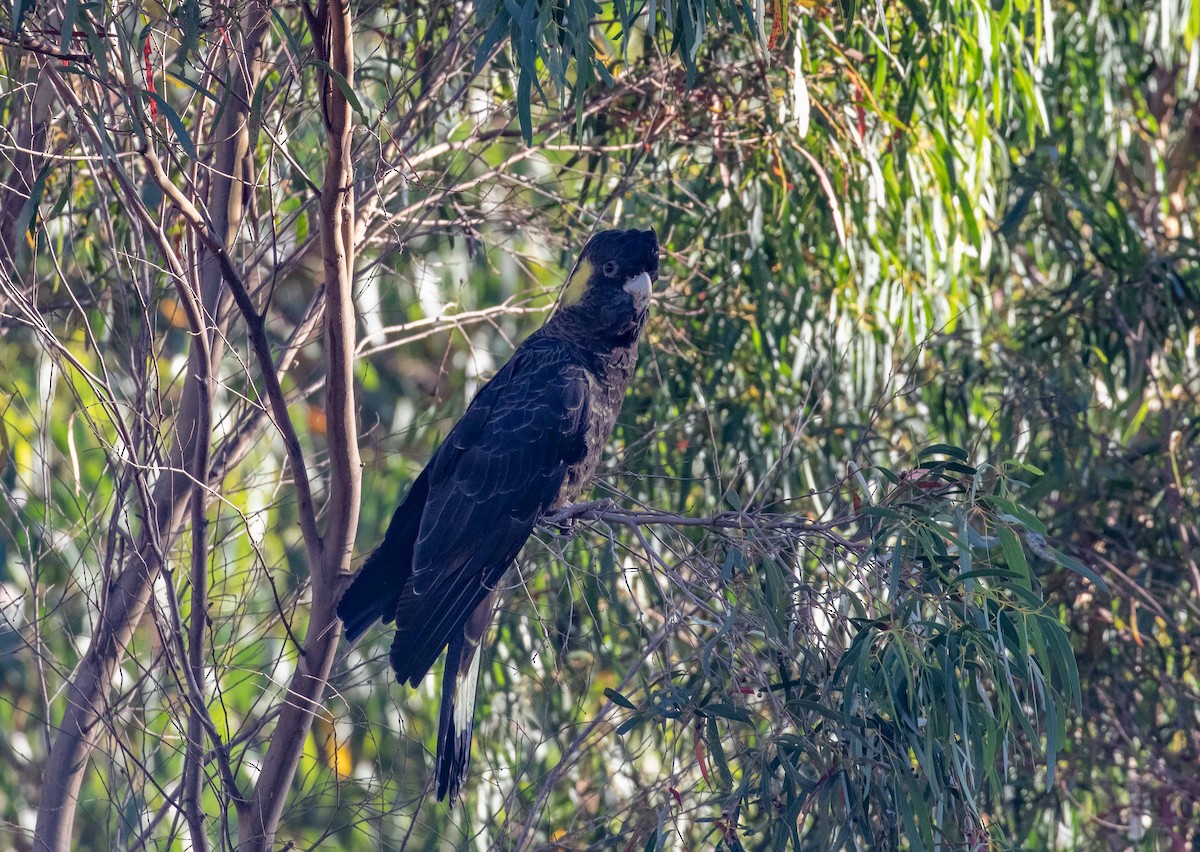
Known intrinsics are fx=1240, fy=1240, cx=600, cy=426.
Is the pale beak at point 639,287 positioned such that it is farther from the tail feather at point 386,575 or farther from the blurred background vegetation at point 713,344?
the tail feather at point 386,575

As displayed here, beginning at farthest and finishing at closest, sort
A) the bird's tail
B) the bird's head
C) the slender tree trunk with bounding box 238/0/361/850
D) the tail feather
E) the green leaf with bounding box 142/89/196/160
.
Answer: the bird's head
the bird's tail
the tail feather
the slender tree trunk with bounding box 238/0/361/850
the green leaf with bounding box 142/89/196/160

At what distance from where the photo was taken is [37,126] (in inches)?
84.4

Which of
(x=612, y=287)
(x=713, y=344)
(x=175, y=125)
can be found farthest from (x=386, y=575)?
(x=713, y=344)

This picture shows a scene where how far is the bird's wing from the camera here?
214 cm

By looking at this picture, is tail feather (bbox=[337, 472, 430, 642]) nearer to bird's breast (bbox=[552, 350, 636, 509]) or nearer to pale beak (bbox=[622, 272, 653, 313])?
bird's breast (bbox=[552, 350, 636, 509])

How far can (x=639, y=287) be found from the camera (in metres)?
2.36

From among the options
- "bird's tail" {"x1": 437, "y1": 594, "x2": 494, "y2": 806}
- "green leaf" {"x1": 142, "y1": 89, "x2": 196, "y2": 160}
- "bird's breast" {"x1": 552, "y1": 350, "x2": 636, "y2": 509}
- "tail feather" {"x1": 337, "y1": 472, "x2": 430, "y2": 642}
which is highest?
"green leaf" {"x1": 142, "y1": 89, "x2": 196, "y2": 160}

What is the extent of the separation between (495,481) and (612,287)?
0.45 meters

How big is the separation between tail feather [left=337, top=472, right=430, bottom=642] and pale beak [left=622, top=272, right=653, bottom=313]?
0.53 metres

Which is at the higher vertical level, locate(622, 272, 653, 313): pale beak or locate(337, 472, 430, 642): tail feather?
locate(622, 272, 653, 313): pale beak

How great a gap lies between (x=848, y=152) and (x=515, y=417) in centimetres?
121

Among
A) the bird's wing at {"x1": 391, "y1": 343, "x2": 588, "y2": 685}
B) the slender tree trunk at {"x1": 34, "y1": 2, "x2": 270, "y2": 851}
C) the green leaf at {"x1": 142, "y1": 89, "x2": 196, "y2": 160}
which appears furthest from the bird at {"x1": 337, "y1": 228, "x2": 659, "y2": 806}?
the green leaf at {"x1": 142, "y1": 89, "x2": 196, "y2": 160}

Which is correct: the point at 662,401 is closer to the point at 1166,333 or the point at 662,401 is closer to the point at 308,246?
the point at 308,246

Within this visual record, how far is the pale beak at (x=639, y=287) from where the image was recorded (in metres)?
2.36
